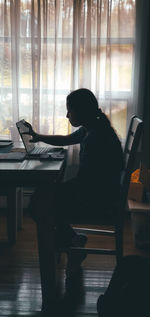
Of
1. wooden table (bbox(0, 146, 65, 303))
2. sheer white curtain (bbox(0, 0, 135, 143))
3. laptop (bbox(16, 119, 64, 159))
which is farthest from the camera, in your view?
sheer white curtain (bbox(0, 0, 135, 143))

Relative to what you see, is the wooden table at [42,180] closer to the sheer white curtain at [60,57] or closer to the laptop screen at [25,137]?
the laptop screen at [25,137]

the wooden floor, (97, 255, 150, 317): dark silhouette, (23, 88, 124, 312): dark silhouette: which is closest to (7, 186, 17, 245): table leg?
the wooden floor

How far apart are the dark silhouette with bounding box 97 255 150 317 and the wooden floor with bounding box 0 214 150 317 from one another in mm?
462

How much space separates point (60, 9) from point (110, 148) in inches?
66.4

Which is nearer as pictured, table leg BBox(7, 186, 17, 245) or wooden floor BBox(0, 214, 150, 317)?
wooden floor BBox(0, 214, 150, 317)

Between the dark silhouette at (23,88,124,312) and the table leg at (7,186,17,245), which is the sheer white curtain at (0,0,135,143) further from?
the dark silhouette at (23,88,124,312)

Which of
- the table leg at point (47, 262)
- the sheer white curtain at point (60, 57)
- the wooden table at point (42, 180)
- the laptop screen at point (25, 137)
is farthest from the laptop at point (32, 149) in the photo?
the sheer white curtain at point (60, 57)

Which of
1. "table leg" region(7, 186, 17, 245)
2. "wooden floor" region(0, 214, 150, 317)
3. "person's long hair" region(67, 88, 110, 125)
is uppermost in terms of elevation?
"person's long hair" region(67, 88, 110, 125)

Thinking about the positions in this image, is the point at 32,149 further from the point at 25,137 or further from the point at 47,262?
the point at 47,262

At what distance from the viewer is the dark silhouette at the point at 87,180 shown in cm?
185

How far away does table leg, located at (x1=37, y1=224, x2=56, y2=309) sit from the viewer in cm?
187

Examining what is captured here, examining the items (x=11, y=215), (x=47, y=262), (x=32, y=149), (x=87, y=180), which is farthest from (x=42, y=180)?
(x=11, y=215)

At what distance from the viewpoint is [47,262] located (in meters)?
1.91

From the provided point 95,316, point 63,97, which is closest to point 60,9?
point 63,97
